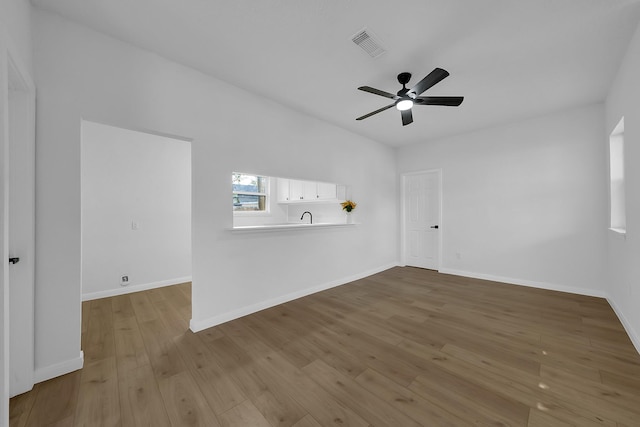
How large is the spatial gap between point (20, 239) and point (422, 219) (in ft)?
19.5

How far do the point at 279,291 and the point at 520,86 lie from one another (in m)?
4.16

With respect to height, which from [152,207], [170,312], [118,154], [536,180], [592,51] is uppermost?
[592,51]

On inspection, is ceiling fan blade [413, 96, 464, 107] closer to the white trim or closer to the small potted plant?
the small potted plant

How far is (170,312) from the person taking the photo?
3.15m

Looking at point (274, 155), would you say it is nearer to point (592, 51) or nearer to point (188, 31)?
point (188, 31)

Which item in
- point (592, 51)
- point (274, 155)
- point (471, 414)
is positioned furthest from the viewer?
point (274, 155)

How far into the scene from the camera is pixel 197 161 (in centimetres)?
268

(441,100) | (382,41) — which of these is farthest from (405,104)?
(382,41)

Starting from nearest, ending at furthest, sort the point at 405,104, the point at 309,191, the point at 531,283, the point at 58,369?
the point at 58,369 → the point at 405,104 → the point at 531,283 → the point at 309,191

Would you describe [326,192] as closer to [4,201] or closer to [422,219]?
[422,219]

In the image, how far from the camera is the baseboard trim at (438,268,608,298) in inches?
145

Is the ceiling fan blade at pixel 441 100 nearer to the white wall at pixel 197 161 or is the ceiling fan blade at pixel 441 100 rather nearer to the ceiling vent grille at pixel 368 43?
the ceiling vent grille at pixel 368 43

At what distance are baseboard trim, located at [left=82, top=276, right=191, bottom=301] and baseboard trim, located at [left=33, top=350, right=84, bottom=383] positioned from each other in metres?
2.05

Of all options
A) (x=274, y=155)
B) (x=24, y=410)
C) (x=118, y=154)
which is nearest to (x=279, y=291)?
(x=274, y=155)
